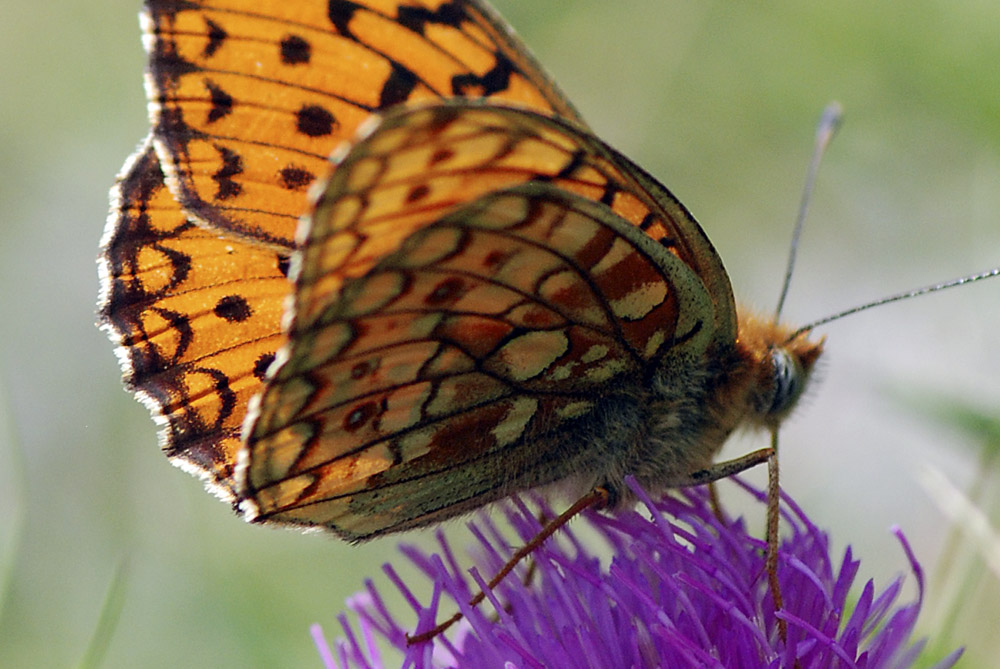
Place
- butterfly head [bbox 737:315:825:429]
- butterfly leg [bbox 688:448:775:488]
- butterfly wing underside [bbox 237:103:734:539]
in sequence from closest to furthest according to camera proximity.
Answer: butterfly wing underside [bbox 237:103:734:539] < butterfly leg [bbox 688:448:775:488] < butterfly head [bbox 737:315:825:429]

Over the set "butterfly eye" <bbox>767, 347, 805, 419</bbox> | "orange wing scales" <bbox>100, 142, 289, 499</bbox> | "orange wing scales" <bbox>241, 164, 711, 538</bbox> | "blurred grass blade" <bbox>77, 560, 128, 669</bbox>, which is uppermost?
"orange wing scales" <bbox>100, 142, 289, 499</bbox>

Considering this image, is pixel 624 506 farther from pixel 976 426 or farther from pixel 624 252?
pixel 976 426

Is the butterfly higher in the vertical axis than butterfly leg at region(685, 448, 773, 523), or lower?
higher

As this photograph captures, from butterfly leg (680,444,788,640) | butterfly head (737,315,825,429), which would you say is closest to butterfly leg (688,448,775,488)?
butterfly leg (680,444,788,640)

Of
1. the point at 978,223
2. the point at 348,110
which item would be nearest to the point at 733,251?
the point at 978,223

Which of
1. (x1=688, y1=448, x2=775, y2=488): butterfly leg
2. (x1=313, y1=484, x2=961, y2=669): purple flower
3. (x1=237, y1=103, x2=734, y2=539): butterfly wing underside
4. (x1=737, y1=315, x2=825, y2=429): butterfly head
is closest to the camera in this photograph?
(x1=237, y1=103, x2=734, y2=539): butterfly wing underside

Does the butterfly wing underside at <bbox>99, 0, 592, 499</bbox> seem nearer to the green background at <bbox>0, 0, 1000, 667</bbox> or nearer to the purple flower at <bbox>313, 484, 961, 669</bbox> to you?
the purple flower at <bbox>313, 484, 961, 669</bbox>

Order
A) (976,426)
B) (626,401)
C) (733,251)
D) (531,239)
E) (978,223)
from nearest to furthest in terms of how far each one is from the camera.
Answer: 1. (531,239)
2. (626,401)
3. (976,426)
4. (978,223)
5. (733,251)
